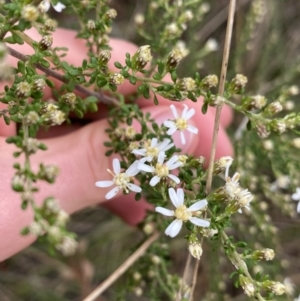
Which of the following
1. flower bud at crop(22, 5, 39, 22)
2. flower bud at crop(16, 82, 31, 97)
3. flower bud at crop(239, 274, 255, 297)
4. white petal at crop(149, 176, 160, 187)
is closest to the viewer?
flower bud at crop(22, 5, 39, 22)

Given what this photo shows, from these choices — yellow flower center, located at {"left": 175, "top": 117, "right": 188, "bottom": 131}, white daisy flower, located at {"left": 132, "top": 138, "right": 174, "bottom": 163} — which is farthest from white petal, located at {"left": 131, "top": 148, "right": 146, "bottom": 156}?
yellow flower center, located at {"left": 175, "top": 117, "right": 188, "bottom": 131}

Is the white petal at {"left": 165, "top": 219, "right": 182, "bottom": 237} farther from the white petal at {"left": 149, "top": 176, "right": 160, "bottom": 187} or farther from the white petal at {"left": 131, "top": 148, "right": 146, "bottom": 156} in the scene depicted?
the white petal at {"left": 131, "top": 148, "right": 146, "bottom": 156}

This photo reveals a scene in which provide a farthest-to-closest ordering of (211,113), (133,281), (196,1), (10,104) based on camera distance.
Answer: (211,113) < (133,281) < (196,1) < (10,104)

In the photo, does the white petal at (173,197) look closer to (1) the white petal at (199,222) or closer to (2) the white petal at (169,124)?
(1) the white petal at (199,222)

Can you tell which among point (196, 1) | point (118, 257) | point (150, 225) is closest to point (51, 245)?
point (150, 225)

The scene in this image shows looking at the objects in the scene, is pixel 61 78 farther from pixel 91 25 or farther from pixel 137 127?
pixel 137 127

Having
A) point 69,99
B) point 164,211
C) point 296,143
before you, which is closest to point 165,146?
point 164,211

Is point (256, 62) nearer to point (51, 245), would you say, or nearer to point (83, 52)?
point (83, 52)
